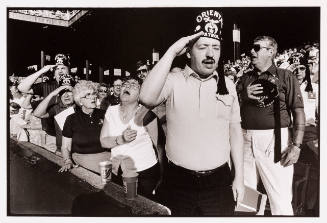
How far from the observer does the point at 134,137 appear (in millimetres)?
2488

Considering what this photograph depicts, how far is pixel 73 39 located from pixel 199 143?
1092 millimetres

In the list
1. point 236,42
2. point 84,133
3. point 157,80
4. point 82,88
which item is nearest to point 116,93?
point 82,88

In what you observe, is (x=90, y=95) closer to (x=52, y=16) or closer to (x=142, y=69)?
(x=142, y=69)

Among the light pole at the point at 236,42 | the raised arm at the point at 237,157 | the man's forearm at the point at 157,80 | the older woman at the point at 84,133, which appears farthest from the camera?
the older woman at the point at 84,133

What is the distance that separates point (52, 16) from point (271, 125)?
1623mm

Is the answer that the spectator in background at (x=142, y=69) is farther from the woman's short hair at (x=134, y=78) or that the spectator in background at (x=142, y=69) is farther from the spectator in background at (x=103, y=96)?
the spectator in background at (x=103, y=96)

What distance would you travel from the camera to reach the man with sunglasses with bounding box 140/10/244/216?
89.4 inches

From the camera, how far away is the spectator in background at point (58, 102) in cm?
259

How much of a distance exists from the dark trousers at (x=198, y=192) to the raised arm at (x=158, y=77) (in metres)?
0.42

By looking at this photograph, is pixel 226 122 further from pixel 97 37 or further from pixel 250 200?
pixel 97 37

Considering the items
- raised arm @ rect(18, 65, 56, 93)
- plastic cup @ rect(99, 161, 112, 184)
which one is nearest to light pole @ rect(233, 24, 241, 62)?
plastic cup @ rect(99, 161, 112, 184)

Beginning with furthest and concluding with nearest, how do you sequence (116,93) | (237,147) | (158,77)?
(116,93), (237,147), (158,77)

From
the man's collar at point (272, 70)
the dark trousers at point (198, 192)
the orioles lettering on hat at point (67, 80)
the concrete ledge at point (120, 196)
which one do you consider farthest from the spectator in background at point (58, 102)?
the man's collar at point (272, 70)
